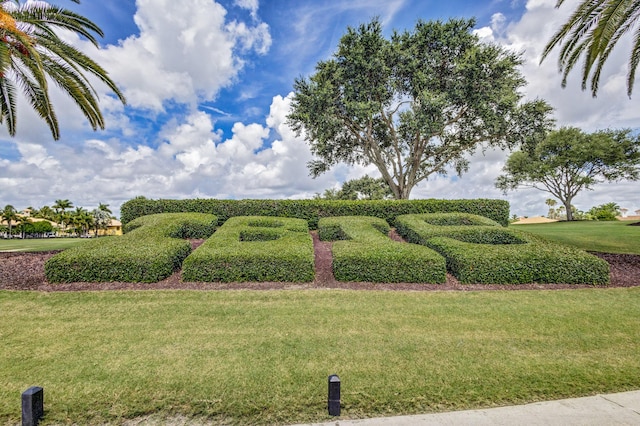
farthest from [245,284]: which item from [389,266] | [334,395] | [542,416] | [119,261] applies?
[542,416]

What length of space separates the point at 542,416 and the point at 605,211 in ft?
177

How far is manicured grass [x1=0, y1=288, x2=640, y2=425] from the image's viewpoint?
9.92 feet

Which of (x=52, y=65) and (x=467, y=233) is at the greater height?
(x=52, y=65)

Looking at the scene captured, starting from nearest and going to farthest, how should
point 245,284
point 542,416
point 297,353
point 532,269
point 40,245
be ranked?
point 542,416, point 297,353, point 245,284, point 532,269, point 40,245

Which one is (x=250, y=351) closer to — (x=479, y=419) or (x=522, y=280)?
(x=479, y=419)

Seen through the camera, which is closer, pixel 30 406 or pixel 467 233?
pixel 30 406

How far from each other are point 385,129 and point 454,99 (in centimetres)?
477

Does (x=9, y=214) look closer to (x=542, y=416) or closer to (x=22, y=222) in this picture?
(x=22, y=222)

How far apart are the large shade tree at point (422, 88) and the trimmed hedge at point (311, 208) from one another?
16.2 feet

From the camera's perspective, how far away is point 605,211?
1619 inches

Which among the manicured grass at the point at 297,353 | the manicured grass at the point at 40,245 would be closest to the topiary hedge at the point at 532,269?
the manicured grass at the point at 297,353

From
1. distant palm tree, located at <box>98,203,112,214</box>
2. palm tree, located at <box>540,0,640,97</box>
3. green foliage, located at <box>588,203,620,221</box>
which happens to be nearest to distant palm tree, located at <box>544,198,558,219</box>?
green foliage, located at <box>588,203,620,221</box>

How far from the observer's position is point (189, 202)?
14.3m

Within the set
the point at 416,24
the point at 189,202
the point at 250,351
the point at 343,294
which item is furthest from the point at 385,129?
the point at 250,351
